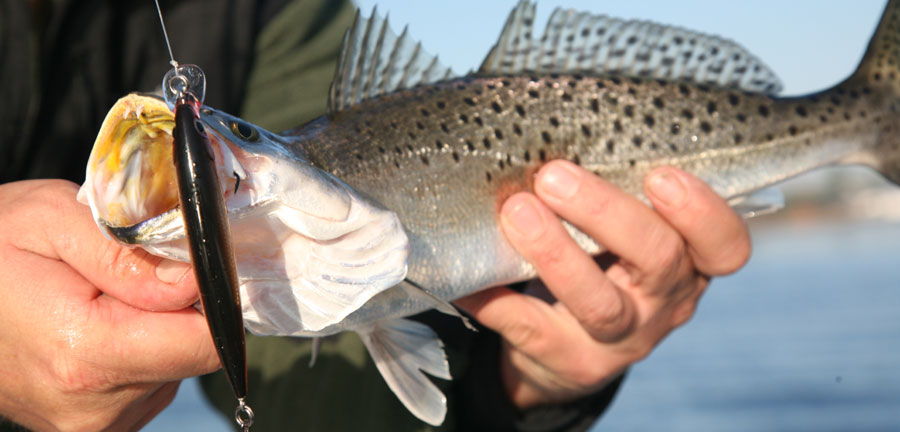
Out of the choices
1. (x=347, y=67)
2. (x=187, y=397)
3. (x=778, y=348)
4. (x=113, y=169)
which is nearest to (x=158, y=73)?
(x=347, y=67)

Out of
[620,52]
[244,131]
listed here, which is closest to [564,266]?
[620,52]

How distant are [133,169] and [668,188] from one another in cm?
162

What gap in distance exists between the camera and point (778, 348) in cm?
906

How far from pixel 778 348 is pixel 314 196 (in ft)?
28.2

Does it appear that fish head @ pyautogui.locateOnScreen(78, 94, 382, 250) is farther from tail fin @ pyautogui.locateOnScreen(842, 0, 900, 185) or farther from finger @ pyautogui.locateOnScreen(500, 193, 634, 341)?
tail fin @ pyautogui.locateOnScreen(842, 0, 900, 185)

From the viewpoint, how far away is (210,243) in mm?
1127

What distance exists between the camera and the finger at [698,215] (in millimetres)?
2422

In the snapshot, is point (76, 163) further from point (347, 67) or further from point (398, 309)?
point (398, 309)

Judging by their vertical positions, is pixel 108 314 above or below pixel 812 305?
above

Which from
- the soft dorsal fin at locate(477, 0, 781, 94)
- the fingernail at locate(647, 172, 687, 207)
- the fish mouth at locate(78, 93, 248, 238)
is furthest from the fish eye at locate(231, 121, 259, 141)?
the fingernail at locate(647, 172, 687, 207)

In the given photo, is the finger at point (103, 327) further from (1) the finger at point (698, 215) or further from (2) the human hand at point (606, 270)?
(1) the finger at point (698, 215)

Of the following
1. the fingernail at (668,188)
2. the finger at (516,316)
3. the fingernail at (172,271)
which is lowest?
the finger at (516,316)

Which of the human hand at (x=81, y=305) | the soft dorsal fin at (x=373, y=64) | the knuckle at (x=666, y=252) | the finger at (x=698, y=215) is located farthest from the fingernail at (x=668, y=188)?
the human hand at (x=81, y=305)

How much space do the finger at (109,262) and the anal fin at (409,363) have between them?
72 centimetres
